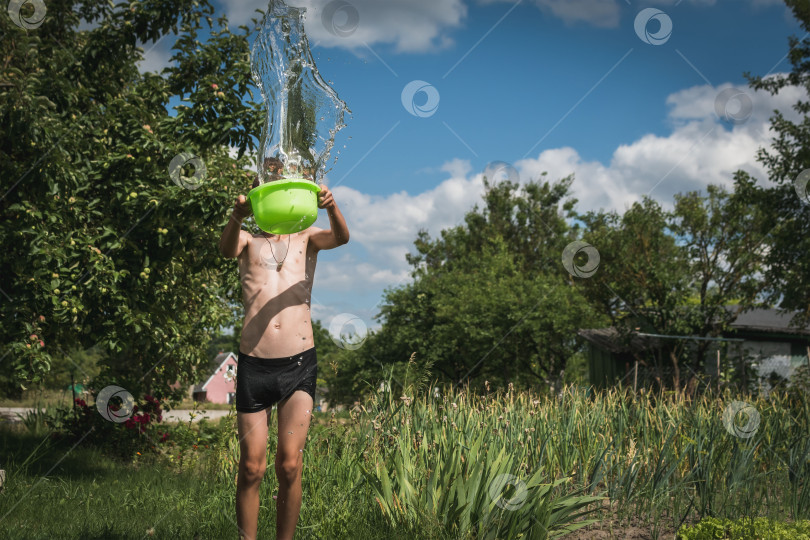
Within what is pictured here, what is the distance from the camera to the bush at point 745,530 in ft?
12.1

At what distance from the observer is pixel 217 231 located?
6.04 m

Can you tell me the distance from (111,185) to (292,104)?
3177 millimetres

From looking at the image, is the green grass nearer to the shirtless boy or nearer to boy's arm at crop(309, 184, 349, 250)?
the shirtless boy

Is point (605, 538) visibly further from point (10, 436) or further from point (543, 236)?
point (543, 236)

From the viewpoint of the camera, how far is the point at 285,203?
3.11 metres

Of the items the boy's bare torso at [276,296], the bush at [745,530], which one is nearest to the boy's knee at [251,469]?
the boy's bare torso at [276,296]

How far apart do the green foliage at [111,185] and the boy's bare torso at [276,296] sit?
2.18 meters

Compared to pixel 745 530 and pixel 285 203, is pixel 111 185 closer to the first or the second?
pixel 285 203

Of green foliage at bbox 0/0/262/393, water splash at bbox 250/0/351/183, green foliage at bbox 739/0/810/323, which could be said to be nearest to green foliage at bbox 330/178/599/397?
green foliage at bbox 739/0/810/323

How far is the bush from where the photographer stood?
145 inches

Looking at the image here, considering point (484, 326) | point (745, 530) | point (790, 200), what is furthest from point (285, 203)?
point (484, 326)

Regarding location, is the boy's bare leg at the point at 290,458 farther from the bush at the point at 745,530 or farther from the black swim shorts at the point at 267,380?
the bush at the point at 745,530

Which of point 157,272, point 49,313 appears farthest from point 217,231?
point 49,313

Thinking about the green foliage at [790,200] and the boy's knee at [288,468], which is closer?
the boy's knee at [288,468]
